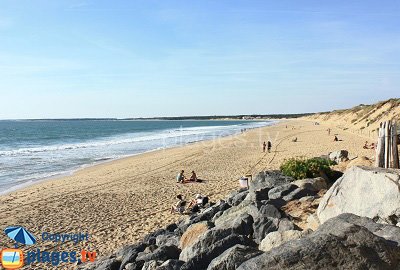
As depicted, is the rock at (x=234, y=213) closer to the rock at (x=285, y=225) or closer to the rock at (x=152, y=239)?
the rock at (x=285, y=225)

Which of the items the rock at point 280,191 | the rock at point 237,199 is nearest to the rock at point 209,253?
the rock at point 280,191

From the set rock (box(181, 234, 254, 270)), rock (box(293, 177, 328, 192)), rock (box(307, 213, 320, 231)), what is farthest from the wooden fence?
rock (box(181, 234, 254, 270))

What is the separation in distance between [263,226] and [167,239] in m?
2.85


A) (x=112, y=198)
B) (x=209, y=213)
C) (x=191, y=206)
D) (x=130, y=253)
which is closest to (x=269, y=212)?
(x=130, y=253)

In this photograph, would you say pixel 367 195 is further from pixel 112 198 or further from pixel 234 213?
pixel 112 198

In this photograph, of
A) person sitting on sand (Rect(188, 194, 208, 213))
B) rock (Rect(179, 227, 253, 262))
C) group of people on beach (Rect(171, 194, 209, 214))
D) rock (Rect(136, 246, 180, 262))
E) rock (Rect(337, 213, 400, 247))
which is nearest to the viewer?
rock (Rect(337, 213, 400, 247))

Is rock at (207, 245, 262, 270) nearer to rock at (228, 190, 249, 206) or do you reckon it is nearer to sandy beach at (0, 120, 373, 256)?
rock at (228, 190, 249, 206)

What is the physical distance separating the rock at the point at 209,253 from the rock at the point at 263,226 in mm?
506

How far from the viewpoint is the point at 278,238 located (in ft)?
19.8

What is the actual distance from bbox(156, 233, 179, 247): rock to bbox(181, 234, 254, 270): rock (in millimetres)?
2250

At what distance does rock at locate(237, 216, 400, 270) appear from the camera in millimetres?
4051

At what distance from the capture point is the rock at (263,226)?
705cm

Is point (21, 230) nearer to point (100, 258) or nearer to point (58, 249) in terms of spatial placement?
point (58, 249)

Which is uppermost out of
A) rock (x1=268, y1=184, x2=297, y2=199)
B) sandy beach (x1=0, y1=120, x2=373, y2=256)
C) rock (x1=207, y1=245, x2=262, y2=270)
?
rock (x1=207, y1=245, x2=262, y2=270)
